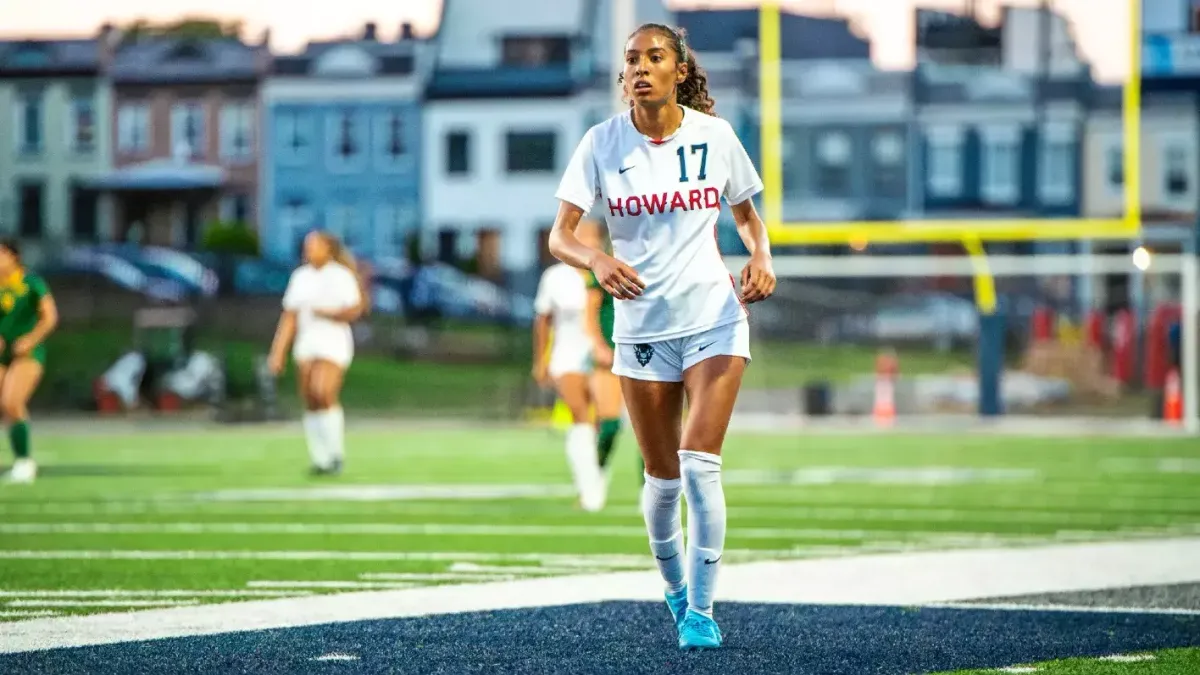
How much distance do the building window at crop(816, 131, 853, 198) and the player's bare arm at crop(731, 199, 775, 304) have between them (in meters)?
19.4

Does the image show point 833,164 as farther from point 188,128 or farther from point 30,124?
point 30,124

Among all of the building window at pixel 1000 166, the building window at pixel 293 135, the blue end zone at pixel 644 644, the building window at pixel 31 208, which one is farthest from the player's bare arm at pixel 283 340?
the building window at pixel 31 208

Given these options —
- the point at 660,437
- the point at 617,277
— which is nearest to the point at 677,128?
the point at 617,277

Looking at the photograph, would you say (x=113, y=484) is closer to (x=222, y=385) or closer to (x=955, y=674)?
Answer: (x=955, y=674)

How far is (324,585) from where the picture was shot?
8.84 meters

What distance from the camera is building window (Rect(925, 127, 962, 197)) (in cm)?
3162

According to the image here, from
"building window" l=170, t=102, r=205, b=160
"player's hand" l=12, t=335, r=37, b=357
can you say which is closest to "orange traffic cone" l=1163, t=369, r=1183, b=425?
"player's hand" l=12, t=335, r=37, b=357

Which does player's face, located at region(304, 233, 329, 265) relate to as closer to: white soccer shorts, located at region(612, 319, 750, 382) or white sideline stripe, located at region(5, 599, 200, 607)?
white sideline stripe, located at region(5, 599, 200, 607)

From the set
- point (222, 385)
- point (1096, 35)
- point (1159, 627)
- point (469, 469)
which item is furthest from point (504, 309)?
point (1159, 627)

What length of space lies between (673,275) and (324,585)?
2613 millimetres

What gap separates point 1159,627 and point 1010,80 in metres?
20.1

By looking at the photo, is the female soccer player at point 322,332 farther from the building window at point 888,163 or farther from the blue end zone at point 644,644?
the building window at point 888,163

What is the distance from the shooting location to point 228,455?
68.8 feet

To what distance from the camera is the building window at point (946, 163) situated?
31.6m
